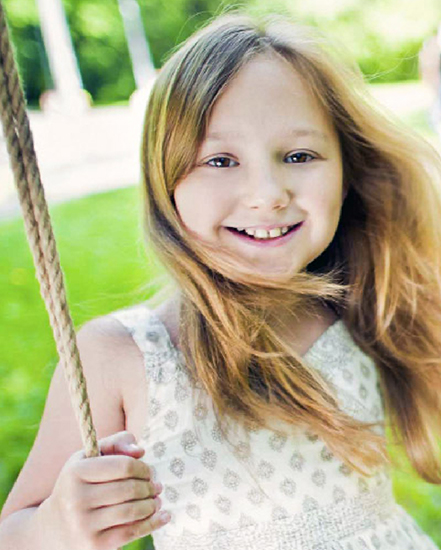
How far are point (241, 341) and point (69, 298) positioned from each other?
1724 mm

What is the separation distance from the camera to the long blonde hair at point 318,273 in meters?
0.99

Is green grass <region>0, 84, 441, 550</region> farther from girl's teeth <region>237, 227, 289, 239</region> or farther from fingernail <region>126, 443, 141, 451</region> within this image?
fingernail <region>126, 443, 141, 451</region>

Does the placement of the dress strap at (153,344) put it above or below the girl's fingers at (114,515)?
above

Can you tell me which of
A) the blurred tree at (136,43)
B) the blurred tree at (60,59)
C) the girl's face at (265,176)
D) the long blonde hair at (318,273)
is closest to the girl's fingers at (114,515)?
the long blonde hair at (318,273)

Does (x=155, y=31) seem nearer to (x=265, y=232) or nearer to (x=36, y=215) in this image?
(x=265, y=232)

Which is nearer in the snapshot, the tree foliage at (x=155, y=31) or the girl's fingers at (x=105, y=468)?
the girl's fingers at (x=105, y=468)

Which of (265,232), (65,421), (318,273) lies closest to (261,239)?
(265,232)

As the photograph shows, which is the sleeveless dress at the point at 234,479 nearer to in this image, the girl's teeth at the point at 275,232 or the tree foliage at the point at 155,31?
the girl's teeth at the point at 275,232

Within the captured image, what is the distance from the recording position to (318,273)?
3.96 ft

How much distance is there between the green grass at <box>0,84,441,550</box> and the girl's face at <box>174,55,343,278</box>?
0.53ft

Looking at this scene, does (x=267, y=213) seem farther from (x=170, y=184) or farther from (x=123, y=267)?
(x=123, y=267)

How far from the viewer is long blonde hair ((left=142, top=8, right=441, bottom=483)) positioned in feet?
3.26

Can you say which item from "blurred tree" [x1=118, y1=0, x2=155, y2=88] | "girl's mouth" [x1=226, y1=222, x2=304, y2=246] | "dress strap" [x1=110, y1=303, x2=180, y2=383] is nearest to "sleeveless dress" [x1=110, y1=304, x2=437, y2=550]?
"dress strap" [x1=110, y1=303, x2=180, y2=383]

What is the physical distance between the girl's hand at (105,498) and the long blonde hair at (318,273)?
0.76 ft
